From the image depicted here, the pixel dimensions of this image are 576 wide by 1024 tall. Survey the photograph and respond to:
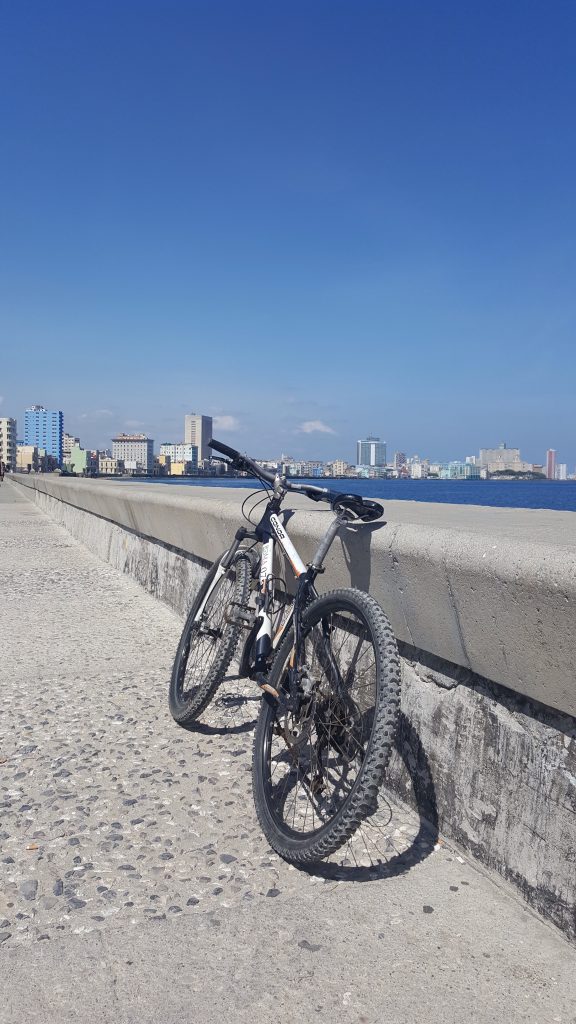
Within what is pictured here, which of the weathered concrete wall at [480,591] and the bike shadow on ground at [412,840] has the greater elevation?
the weathered concrete wall at [480,591]

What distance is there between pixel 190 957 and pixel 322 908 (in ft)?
1.53

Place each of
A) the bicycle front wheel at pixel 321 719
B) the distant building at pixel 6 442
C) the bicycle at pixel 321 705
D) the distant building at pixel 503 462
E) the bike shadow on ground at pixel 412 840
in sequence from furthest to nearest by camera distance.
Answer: the distant building at pixel 6 442 < the distant building at pixel 503 462 < the bicycle front wheel at pixel 321 719 < the bike shadow on ground at pixel 412 840 < the bicycle at pixel 321 705

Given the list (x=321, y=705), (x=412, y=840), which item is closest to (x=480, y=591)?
(x=321, y=705)

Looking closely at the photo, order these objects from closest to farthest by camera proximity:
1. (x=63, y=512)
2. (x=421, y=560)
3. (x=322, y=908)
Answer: (x=322, y=908), (x=421, y=560), (x=63, y=512)

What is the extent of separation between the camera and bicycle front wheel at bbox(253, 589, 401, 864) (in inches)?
112

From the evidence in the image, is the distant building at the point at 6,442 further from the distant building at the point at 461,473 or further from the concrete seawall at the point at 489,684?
the concrete seawall at the point at 489,684

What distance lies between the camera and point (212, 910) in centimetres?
244

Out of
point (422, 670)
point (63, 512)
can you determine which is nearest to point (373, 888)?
point (422, 670)

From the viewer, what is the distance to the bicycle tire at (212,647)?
4006 mm

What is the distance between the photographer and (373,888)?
8.48ft

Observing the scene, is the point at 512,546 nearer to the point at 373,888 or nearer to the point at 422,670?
the point at 422,670

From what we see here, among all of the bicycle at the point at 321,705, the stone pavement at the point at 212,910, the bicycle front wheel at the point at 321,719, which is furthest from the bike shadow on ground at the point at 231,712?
the bicycle front wheel at the point at 321,719

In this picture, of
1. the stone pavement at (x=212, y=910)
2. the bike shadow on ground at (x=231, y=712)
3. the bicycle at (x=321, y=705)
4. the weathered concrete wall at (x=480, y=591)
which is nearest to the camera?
the stone pavement at (x=212, y=910)

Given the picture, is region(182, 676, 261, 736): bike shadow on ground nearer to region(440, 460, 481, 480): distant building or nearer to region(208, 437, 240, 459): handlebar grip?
region(208, 437, 240, 459): handlebar grip
